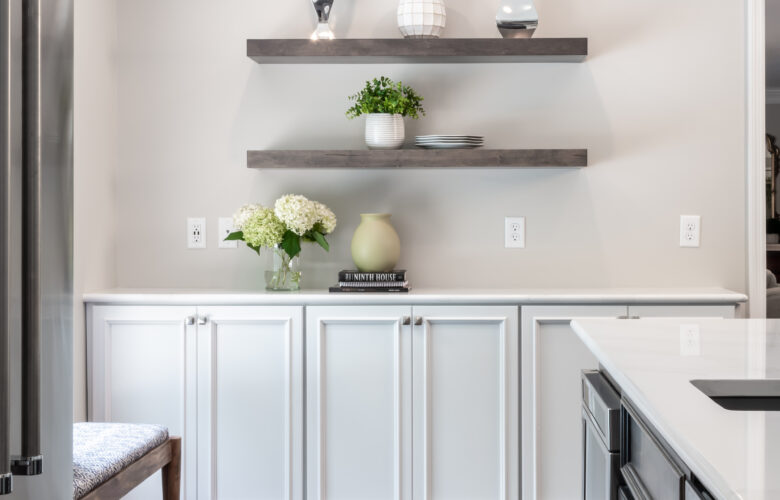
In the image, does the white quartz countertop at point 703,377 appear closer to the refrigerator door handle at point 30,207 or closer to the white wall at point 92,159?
the refrigerator door handle at point 30,207

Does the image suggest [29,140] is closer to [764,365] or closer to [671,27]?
[764,365]

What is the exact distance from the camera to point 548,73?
282 centimetres

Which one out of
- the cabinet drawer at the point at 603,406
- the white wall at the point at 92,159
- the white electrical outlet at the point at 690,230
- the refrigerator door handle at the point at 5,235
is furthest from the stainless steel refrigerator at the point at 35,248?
the white electrical outlet at the point at 690,230

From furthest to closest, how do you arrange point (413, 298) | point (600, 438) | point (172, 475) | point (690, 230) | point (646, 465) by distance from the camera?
point (690, 230)
point (413, 298)
point (172, 475)
point (600, 438)
point (646, 465)

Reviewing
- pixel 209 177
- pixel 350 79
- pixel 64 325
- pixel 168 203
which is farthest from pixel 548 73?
pixel 64 325

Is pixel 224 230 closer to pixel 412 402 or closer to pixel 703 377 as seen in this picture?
pixel 412 402

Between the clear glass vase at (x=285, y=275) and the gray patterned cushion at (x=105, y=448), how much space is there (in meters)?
0.75

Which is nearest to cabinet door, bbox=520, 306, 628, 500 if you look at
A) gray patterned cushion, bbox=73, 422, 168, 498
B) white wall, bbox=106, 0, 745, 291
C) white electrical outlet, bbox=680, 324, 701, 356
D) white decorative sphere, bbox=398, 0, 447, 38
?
white wall, bbox=106, 0, 745, 291

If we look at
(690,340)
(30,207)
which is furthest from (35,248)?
(690,340)

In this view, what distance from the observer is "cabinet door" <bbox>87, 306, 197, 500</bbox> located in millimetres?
2551

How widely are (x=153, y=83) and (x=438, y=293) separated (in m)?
1.37

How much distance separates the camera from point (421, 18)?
2678 millimetres

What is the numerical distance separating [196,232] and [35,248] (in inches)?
73.0

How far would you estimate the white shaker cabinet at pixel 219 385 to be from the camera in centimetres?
254
